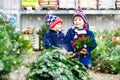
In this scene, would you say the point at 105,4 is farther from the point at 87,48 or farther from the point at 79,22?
the point at 87,48

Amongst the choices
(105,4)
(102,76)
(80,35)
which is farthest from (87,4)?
(80,35)

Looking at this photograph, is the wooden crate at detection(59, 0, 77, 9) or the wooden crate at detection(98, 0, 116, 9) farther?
the wooden crate at detection(98, 0, 116, 9)

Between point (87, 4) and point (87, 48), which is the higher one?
point (87, 4)

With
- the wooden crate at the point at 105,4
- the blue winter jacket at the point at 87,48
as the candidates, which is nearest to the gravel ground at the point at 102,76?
the blue winter jacket at the point at 87,48

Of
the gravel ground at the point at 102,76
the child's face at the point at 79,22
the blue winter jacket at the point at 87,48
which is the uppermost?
the child's face at the point at 79,22

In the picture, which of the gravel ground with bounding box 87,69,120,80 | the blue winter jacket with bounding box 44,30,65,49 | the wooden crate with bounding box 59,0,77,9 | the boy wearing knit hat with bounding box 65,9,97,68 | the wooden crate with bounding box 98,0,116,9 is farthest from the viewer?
the wooden crate with bounding box 98,0,116,9

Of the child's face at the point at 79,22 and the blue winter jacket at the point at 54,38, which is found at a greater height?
the child's face at the point at 79,22

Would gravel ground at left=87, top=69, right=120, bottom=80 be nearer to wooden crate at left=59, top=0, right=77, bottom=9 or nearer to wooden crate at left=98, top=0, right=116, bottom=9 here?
wooden crate at left=59, top=0, right=77, bottom=9

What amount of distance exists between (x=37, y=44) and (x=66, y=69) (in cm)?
776

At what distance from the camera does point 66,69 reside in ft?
17.2

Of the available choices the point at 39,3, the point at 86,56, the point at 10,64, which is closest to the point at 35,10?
the point at 39,3

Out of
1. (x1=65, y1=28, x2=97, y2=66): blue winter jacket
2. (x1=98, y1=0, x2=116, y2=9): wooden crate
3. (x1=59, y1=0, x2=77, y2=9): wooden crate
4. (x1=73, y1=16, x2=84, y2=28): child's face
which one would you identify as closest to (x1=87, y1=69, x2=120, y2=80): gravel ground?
(x1=65, y1=28, x2=97, y2=66): blue winter jacket

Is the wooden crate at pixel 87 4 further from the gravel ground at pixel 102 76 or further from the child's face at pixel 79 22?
the child's face at pixel 79 22

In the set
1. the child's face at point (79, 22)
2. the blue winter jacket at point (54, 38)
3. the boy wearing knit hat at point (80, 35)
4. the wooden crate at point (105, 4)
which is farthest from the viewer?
the wooden crate at point (105, 4)
